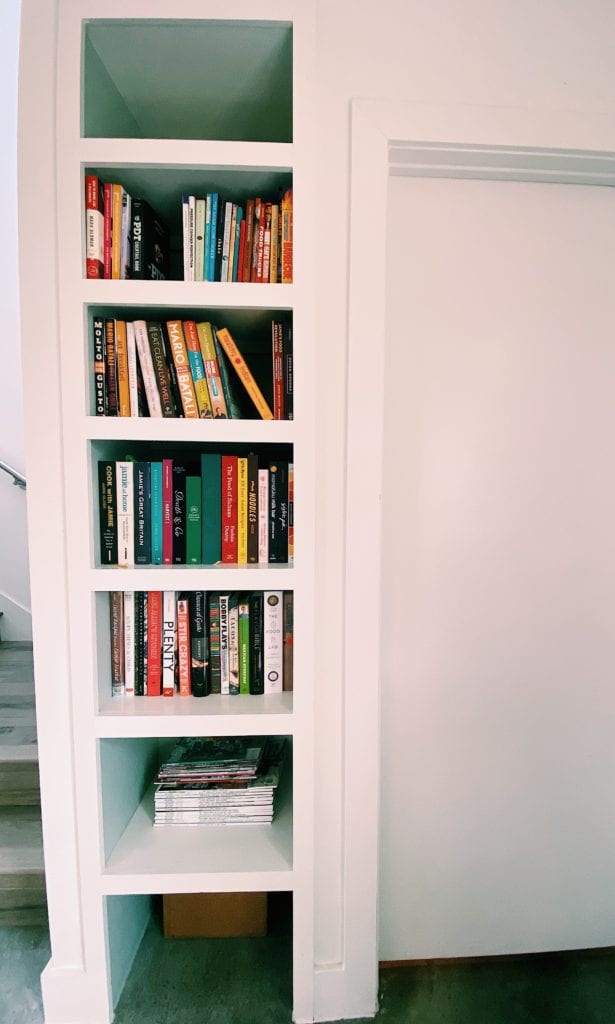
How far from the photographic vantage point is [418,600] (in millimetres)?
1215

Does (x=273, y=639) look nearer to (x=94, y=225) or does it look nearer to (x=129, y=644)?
(x=129, y=644)

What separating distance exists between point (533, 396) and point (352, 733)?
964mm

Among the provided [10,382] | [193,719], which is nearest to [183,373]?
[193,719]

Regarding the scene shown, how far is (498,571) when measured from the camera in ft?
4.03

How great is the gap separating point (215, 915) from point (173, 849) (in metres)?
0.40

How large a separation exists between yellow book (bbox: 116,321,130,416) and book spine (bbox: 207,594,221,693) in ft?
1.55

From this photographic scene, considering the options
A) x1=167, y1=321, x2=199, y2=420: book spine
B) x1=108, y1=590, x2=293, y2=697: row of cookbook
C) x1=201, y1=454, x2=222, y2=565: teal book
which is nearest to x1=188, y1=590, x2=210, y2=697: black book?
Result: x1=108, y1=590, x2=293, y2=697: row of cookbook

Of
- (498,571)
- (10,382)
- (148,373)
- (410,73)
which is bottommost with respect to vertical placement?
(498,571)

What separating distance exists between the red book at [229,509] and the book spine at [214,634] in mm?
105

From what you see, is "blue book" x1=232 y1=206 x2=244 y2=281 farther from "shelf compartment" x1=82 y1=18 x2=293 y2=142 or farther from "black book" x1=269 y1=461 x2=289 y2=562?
"black book" x1=269 y1=461 x2=289 y2=562

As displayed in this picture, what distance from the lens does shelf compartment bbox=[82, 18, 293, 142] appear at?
96cm

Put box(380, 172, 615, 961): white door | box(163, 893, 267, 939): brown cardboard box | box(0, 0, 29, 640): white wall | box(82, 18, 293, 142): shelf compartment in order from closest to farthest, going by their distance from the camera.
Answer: box(82, 18, 293, 142): shelf compartment → box(380, 172, 615, 961): white door → box(163, 893, 267, 939): brown cardboard box → box(0, 0, 29, 640): white wall

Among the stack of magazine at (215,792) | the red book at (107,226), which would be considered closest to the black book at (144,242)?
the red book at (107,226)

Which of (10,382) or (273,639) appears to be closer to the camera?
(273,639)
